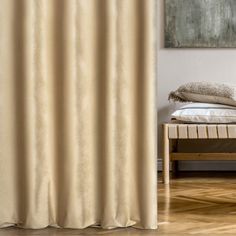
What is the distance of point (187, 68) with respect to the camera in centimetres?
411

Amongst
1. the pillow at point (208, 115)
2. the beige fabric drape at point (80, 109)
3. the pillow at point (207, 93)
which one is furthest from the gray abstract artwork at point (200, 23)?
the beige fabric drape at point (80, 109)

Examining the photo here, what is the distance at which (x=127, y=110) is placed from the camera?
1.92 metres

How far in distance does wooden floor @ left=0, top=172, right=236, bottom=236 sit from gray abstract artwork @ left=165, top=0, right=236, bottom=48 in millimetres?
1014

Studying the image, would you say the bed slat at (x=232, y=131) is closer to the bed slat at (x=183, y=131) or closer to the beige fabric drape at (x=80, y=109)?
the bed slat at (x=183, y=131)

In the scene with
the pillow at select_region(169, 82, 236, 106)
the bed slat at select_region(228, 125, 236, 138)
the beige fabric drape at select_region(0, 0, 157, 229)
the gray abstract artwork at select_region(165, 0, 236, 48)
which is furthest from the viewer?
the gray abstract artwork at select_region(165, 0, 236, 48)

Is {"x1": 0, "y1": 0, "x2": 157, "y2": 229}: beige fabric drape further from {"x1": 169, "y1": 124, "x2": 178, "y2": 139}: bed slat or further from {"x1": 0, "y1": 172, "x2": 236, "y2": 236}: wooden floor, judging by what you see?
{"x1": 169, "y1": 124, "x2": 178, "y2": 139}: bed slat

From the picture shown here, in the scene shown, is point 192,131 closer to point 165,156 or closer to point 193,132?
point 193,132

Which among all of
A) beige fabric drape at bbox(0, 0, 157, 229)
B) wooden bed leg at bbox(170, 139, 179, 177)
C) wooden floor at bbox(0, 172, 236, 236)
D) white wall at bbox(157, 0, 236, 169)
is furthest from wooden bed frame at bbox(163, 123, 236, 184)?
beige fabric drape at bbox(0, 0, 157, 229)

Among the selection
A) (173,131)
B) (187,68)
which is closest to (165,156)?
(173,131)

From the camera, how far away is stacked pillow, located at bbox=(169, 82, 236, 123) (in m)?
3.33

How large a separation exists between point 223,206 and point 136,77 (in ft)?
2.89

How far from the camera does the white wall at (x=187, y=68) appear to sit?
13.4 feet

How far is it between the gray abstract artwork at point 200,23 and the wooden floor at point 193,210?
1.01 m

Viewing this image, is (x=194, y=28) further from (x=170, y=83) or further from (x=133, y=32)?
(x=133, y=32)
